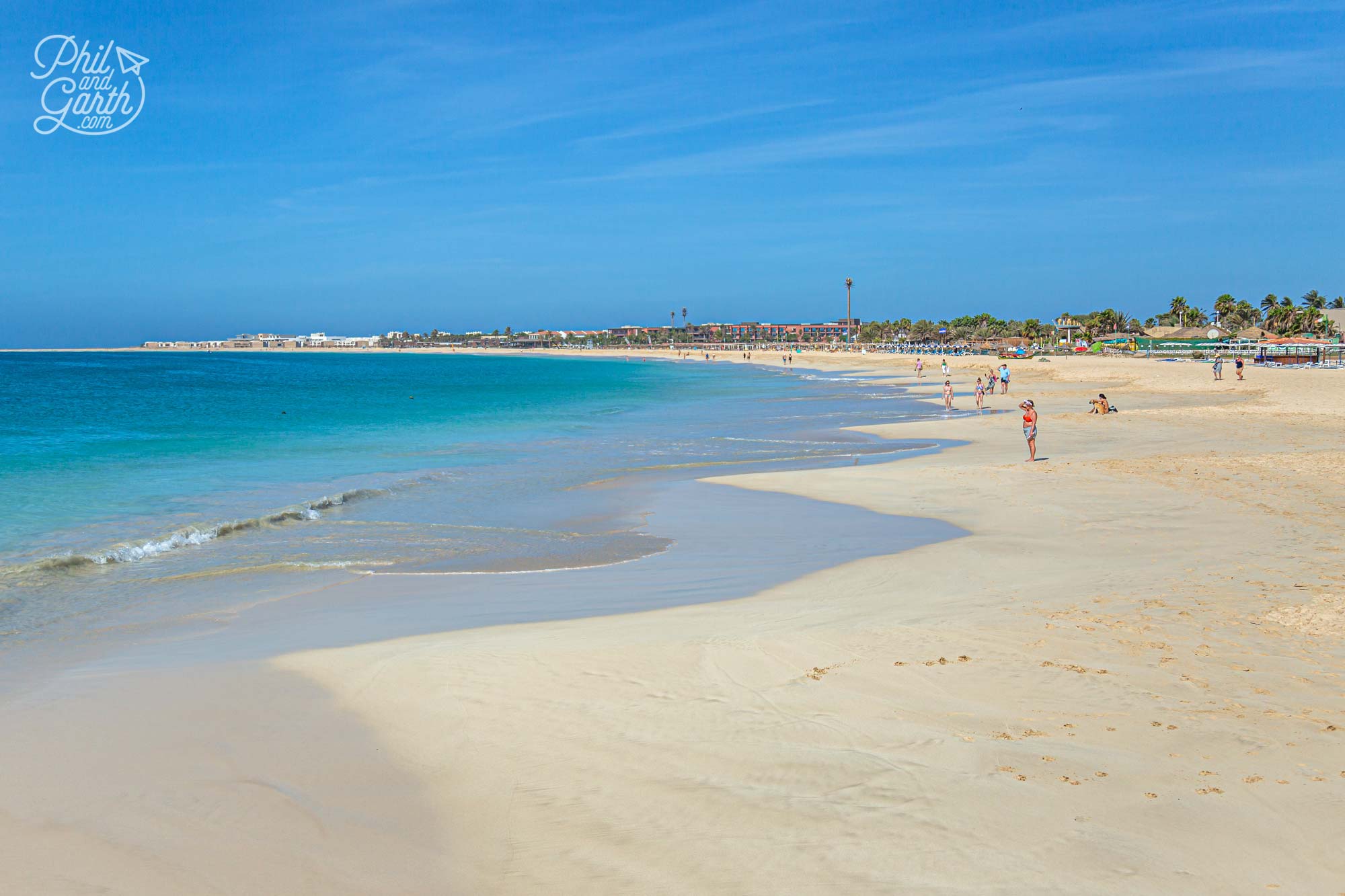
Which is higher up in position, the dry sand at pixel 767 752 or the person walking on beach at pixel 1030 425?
the person walking on beach at pixel 1030 425

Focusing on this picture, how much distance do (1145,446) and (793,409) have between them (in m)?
20.1

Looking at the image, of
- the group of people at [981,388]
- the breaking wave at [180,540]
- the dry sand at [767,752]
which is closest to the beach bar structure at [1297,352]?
the group of people at [981,388]

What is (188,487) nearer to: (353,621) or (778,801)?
(353,621)

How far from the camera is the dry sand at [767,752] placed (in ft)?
14.5

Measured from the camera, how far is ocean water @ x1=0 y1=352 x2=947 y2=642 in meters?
11.5

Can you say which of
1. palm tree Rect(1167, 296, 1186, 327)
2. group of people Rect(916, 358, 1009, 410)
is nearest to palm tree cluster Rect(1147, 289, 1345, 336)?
palm tree Rect(1167, 296, 1186, 327)

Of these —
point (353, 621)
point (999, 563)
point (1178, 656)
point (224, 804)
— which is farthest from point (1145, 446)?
point (224, 804)

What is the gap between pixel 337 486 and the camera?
19734 millimetres

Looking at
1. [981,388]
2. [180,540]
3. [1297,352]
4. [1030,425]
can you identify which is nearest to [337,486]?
[180,540]

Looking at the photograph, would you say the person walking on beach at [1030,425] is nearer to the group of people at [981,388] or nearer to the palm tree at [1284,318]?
the group of people at [981,388]

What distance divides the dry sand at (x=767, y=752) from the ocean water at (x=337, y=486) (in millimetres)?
3770

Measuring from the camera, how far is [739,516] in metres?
14.5

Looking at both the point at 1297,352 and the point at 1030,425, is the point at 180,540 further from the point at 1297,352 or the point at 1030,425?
the point at 1297,352

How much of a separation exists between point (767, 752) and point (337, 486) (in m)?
16.2
